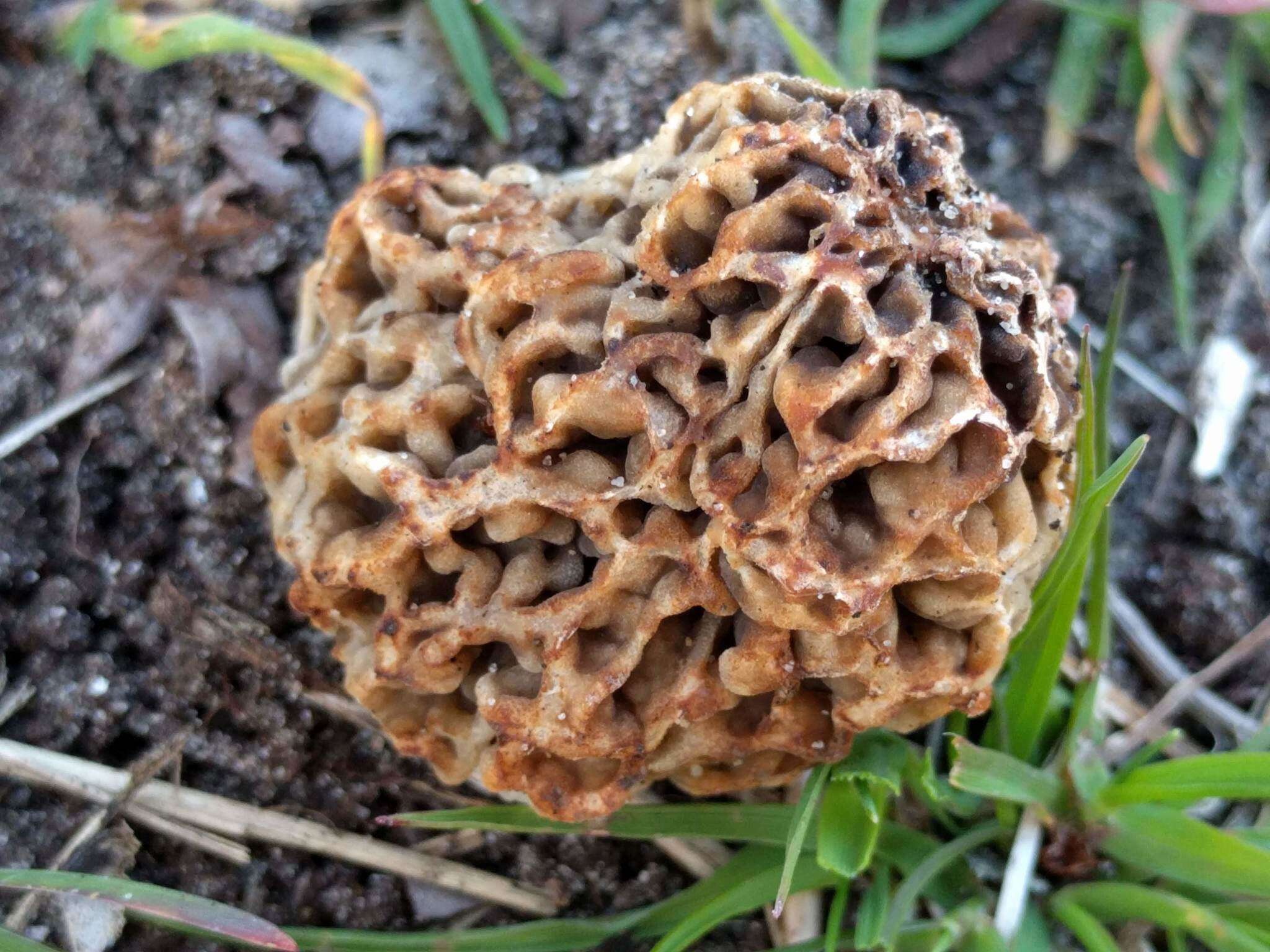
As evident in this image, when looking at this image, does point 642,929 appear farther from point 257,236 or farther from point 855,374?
point 257,236

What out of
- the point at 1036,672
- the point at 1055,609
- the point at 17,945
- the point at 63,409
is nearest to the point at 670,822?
the point at 1036,672

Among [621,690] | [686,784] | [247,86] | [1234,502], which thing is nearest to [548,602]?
[621,690]

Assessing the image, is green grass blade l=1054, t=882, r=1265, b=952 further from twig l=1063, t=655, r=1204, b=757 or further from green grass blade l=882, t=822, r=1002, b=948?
twig l=1063, t=655, r=1204, b=757

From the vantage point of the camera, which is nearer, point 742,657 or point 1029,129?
point 742,657

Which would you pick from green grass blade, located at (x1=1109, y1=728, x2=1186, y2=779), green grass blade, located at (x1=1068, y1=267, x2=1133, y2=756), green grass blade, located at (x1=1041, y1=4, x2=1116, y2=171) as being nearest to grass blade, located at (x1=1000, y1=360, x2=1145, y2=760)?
green grass blade, located at (x1=1068, y1=267, x2=1133, y2=756)

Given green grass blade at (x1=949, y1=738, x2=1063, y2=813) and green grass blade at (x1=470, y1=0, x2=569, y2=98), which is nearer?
green grass blade at (x1=949, y1=738, x2=1063, y2=813)

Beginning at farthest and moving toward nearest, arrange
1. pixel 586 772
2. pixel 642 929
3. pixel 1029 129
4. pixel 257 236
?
pixel 1029 129 < pixel 257 236 < pixel 642 929 < pixel 586 772

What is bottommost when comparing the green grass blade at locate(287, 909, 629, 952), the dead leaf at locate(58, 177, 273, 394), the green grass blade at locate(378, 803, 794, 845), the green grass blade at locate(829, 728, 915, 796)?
the green grass blade at locate(287, 909, 629, 952)
